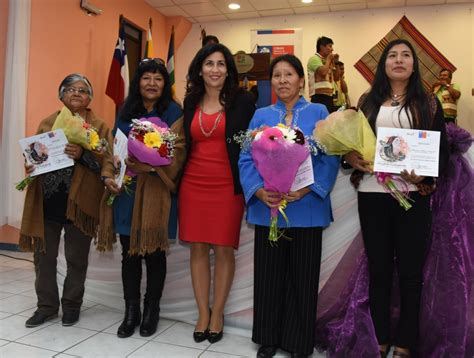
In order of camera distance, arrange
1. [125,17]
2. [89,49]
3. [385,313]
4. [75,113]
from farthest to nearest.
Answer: [125,17] → [89,49] → [75,113] → [385,313]

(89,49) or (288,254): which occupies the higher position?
(89,49)

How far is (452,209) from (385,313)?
58cm

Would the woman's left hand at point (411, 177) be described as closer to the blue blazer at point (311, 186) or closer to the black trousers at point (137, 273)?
the blue blazer at point (311, 186)

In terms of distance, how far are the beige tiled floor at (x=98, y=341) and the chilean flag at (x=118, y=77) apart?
3.60 meters

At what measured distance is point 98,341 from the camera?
88.9 inches

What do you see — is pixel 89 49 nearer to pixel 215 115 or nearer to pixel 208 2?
pixel 208 2

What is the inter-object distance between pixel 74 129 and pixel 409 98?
172cm

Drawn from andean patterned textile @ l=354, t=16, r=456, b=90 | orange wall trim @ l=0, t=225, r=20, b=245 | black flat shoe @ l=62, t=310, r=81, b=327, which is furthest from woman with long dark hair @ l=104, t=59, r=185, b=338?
andean patterned textile @ l=354, t=16, r=456, b=90

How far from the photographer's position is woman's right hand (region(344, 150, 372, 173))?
183 cm

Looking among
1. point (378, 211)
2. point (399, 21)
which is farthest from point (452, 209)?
point (399, 21)

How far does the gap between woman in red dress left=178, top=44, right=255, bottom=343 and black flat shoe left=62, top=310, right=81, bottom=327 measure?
767 mm

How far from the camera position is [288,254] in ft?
6.77

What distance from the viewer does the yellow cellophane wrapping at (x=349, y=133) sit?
5.88 ft

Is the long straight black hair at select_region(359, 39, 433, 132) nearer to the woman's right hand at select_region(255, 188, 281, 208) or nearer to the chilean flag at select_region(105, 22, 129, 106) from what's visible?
the woman's right hand at select_region(255, 188, 281, 208)
